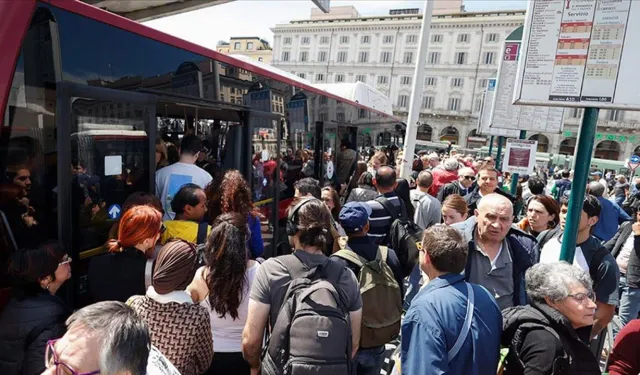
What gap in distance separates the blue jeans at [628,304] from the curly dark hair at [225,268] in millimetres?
4643

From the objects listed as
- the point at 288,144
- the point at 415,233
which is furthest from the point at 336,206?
the point at 288,144

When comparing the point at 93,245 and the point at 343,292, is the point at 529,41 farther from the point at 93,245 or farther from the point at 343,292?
the point at 93,245

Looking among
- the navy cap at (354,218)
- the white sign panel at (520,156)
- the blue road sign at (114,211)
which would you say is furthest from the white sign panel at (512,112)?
the blue road sign at (114,211)

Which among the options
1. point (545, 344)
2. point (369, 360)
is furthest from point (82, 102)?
point (545, 344)

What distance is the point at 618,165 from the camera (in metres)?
27.0

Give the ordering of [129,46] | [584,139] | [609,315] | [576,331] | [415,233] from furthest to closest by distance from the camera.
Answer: [415,233] → [129,46] → [609,315] → [584,139] → [576,331]

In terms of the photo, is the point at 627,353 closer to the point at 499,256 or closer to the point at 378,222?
the point at 499,256

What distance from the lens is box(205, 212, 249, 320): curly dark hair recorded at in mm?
2396

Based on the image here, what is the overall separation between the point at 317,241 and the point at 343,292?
1.09 feet

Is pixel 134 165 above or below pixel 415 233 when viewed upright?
above

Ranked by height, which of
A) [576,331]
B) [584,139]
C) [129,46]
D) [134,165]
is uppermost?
[129,46]

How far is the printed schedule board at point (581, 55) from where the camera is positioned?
7.45ft

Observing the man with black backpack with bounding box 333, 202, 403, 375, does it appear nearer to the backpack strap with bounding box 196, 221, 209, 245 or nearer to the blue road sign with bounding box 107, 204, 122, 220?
the backpack strap with bounding box 196, 221, 209, 245

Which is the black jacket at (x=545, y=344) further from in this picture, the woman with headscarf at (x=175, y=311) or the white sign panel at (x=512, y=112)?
the white sign panel at (x=512, y=112)
